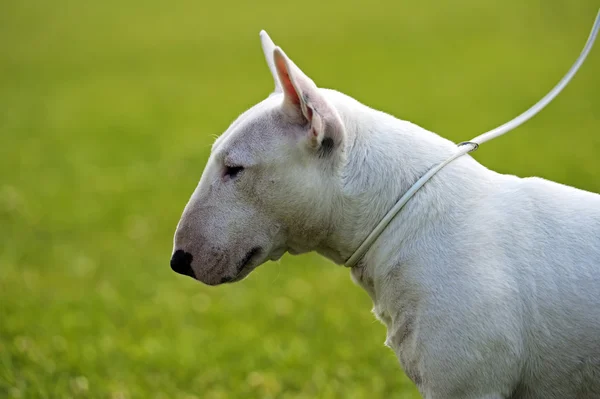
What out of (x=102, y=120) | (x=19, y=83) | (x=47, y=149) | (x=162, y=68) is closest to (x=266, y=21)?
(x=162, y=68)

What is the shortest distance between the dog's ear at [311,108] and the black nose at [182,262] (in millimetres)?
694

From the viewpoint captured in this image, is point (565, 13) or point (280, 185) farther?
point (565, 13)

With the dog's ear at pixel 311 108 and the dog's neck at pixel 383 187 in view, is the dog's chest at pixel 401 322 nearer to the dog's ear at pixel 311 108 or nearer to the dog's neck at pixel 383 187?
the dog's neck at pixel 383 187

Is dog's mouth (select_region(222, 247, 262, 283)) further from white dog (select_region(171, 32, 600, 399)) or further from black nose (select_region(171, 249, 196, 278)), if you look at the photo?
black nose (select_region(171, 249, 196, 278))

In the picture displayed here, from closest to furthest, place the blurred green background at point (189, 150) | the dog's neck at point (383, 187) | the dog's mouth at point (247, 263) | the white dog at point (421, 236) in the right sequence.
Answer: the white dog at point (421, 236)
the dog's neck at point (383, 187)
the dog's mouth at point (247, 263)
the blurred green background at point (189, 150)

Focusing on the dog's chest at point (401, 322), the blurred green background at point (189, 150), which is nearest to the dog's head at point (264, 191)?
the dog's chest at point (401, 322)

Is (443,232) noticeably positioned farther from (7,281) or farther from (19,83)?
(19,83)

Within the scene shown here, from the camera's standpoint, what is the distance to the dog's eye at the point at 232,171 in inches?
120

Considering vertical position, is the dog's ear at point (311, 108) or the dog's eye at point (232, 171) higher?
the dog's ear at point (311, 108)

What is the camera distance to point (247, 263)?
10.3 ft

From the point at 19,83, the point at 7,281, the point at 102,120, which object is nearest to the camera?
the point at 7,281

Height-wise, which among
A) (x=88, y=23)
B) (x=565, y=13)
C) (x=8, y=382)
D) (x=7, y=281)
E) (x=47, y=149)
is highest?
(x=565, y=13)

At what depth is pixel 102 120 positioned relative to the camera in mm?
15328

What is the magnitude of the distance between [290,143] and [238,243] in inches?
18.0
